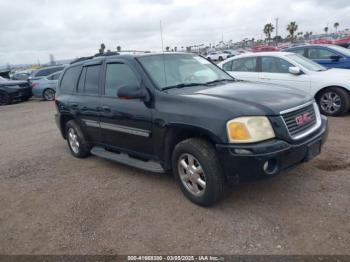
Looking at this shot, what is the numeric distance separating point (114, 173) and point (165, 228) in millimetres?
1907

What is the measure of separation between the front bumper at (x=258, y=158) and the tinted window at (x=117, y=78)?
1680 millimetres

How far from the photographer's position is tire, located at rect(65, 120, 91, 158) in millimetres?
5750

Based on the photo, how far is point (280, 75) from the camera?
8.03 metres

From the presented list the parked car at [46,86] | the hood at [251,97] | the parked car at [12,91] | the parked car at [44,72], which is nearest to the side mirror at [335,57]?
the hood at [251,97]

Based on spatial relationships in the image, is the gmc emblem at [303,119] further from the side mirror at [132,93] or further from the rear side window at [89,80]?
the rear side window at [89,80]

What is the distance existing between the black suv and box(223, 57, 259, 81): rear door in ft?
12.1

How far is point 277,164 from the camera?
3320mm

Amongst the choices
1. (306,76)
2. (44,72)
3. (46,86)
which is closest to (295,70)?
(306,76)

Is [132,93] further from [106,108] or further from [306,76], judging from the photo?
[306,76]

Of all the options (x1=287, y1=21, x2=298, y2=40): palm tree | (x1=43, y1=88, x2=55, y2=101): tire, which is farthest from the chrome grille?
(x1=287, y1=21, x2=298, y2=40): palm tree

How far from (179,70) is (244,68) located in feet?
15.5

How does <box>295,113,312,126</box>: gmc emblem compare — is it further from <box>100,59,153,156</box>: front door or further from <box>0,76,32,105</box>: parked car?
<box>0,76,32,105</box>: parked car

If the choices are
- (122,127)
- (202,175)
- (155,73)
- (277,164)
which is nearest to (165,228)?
(202,175)

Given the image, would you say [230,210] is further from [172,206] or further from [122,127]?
[122,127]
